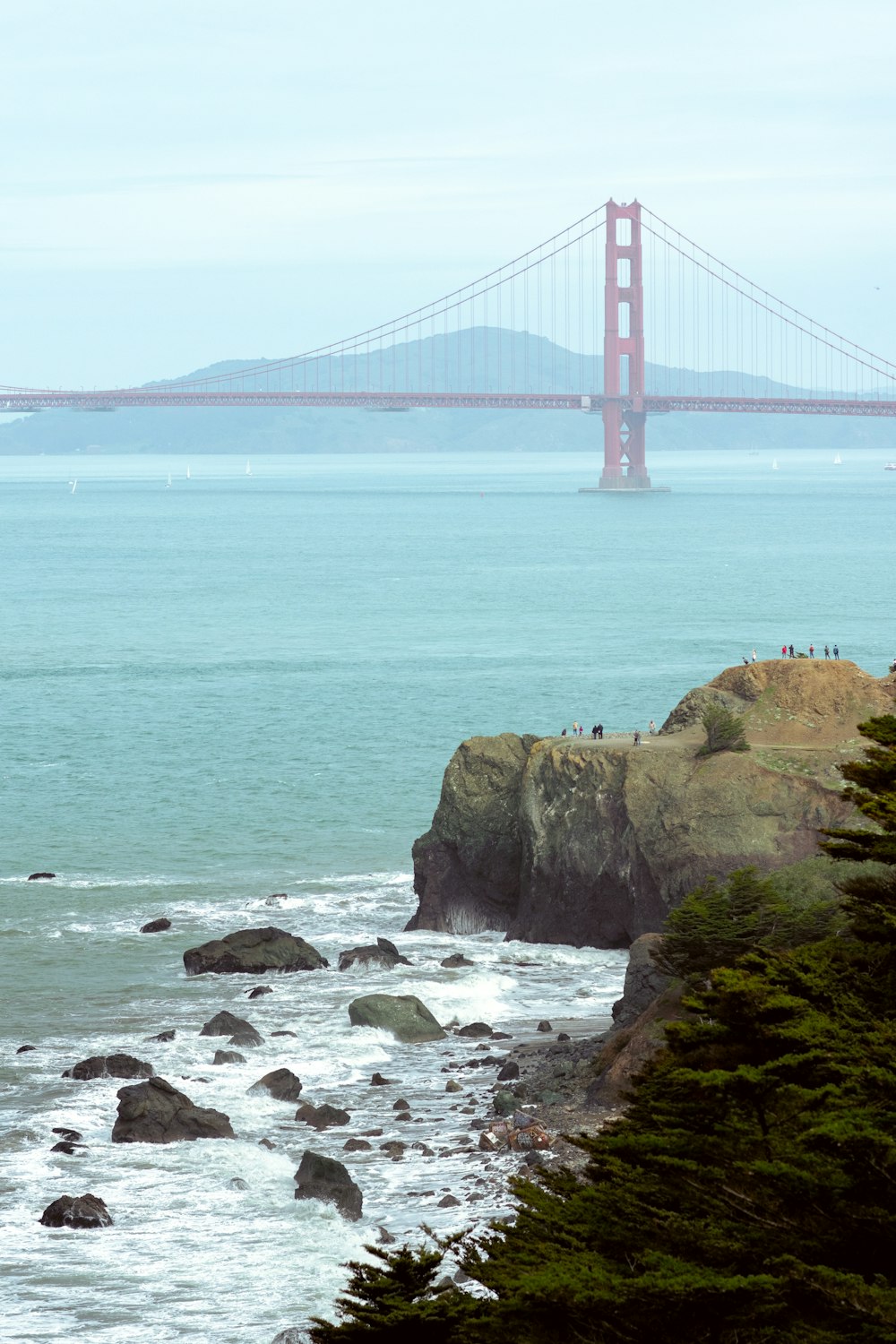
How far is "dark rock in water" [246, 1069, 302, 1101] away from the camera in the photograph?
26.4 m

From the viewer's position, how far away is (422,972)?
33531 mm

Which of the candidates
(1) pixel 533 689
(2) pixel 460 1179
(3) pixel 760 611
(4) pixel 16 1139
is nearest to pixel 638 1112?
(2) pixel 460 1179

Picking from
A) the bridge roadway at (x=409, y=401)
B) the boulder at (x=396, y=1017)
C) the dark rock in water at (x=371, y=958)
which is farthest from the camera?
the bridge roadway at (x=409, y=401)

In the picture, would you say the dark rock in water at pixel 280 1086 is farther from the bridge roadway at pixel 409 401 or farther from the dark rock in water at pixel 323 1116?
the bridge roadway at pixel 409 401

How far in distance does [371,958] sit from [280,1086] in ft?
24.1

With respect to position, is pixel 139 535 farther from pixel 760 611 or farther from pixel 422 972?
pixel 422 972

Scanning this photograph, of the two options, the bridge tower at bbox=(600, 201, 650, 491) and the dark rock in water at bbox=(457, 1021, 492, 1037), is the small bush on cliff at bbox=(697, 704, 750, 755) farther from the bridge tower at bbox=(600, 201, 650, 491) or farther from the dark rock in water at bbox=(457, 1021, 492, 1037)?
the bridge tower at bbox=(600, 201, 650, 491)

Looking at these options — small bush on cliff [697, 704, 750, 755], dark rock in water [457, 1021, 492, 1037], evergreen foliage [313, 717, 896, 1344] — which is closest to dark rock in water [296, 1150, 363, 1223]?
dark rock in water [457, 1021, 492, 1037]

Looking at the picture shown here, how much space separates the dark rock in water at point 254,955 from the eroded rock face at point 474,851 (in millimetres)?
4184

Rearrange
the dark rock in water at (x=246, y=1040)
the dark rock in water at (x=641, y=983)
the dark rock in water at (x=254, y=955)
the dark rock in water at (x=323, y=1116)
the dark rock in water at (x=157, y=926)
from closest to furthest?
the dark rock in water at (x=323, y=1116), the dark rock in water at (x=641, y=983), the dark rock in water at (x=246, y=1040), the dark rock in water at (x=254, y=955), the dark rock in water at (x=157, y=926)

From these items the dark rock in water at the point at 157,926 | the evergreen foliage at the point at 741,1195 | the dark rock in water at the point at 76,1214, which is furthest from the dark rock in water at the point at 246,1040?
the evergreen foliage at the point at 741,1195

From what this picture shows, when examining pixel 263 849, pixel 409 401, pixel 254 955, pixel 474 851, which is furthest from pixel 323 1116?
pixel 409 401

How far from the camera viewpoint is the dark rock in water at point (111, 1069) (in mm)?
27062

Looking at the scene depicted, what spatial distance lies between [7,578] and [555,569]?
3803 cm
